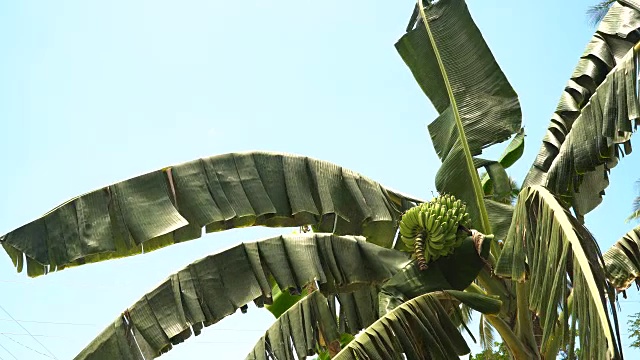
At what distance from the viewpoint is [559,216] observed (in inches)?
135

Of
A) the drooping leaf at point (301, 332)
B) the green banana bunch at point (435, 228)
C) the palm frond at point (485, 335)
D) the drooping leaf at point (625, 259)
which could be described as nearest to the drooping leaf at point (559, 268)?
the green banana bunch at point (435, 228)

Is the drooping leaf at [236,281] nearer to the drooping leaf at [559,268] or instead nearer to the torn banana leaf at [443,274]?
the torn banana leaf at [443,274]

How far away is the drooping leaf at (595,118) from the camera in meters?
4.46

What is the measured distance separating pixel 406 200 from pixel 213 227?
1.35 m

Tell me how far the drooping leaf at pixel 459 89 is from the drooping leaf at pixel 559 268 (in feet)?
4.71

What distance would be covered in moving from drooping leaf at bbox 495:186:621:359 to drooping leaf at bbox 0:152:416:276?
3.95 ft

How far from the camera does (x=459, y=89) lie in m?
5.80

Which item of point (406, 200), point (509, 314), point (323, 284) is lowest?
point (509, 314)

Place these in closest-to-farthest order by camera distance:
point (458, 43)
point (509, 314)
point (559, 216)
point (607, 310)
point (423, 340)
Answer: point (607, 310) → point (559, 216) → point (423, 340) → point (509, 314) → point (458, 43)

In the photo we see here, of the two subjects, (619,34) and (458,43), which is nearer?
(619,34)

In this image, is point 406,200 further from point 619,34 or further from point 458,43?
point 619,34

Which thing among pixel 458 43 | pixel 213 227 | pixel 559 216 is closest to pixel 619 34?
pixel 458 43

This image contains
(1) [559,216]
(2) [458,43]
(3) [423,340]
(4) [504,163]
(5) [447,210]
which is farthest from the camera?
(4) [504,163]

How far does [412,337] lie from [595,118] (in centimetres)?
170
